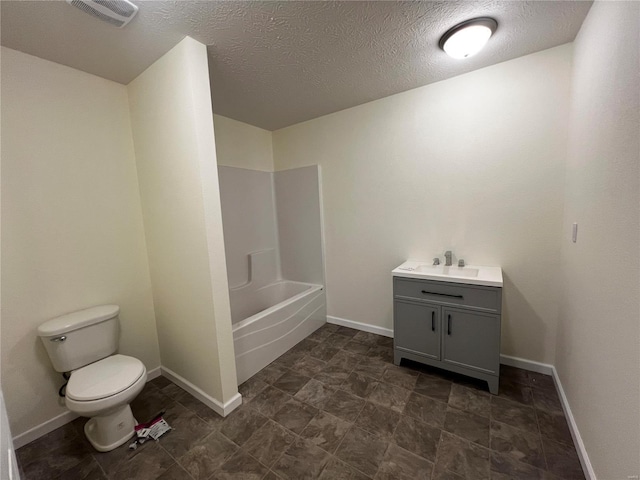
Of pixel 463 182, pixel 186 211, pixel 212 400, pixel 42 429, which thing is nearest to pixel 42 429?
pixel 42 429

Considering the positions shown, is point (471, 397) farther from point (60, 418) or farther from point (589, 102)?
point (60, 418)

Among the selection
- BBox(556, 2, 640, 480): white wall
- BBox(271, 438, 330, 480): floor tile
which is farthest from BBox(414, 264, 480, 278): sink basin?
BBox(271, 438, 330, 480): floor tile

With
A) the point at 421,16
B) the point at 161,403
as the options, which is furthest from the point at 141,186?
the point at 421,16

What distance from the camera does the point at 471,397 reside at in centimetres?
178

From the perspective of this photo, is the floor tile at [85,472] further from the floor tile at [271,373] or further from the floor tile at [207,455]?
the floor tile at [271,373]

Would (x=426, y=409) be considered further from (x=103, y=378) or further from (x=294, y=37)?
(x=294, y=37)

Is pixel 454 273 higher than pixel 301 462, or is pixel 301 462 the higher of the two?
pixel 454 273

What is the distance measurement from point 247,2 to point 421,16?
0.93m

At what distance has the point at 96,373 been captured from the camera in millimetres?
1576

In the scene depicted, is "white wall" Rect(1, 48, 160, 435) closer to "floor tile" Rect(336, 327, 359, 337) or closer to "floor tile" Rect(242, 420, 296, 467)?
"floor tile" Rect(242, 420, 296, 467)

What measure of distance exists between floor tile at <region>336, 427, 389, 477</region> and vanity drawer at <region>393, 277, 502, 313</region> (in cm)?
100

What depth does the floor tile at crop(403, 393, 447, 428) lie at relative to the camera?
63.4 inches

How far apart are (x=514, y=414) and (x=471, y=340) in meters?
0.47

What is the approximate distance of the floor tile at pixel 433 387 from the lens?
5.96 feet
